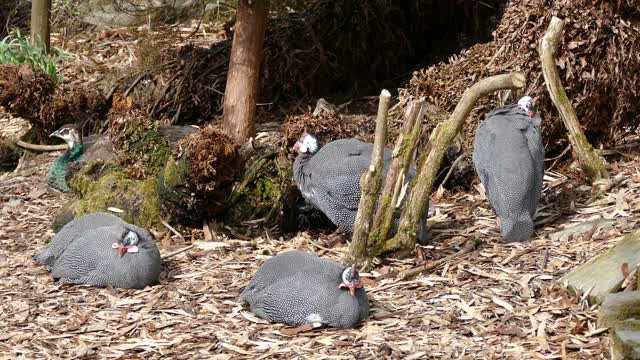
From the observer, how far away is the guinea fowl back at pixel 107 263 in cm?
557

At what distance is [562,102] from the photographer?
20.6 feet

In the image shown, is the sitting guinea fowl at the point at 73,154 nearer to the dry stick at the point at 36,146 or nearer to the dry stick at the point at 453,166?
the dry stick at the point at 36,146

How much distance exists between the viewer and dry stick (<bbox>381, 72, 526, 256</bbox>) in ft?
18.3

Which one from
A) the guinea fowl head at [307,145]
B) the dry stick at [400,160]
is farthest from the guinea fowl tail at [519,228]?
the guinea fowl head at [307,145]

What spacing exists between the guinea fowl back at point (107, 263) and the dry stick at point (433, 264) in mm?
1432

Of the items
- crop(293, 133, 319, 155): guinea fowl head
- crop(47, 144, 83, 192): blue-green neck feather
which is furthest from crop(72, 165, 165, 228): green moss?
crop(293, 133, 319, 155): guinea fowl head

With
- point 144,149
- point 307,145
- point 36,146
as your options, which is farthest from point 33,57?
point 307,145

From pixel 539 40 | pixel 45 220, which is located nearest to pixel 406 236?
pixel 539 40

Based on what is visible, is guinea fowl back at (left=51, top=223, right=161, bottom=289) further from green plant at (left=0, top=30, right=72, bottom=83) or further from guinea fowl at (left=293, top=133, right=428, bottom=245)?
green plant at (left=0, top=30, right=72, bottom=83)

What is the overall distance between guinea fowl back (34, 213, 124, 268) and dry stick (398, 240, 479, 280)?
184 cm

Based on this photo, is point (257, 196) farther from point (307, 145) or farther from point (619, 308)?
point (619, 308)

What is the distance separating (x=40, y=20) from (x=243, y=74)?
11.7 ft

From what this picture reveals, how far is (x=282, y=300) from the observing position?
4926 millimetres

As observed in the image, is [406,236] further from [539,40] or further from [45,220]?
[45,220]
